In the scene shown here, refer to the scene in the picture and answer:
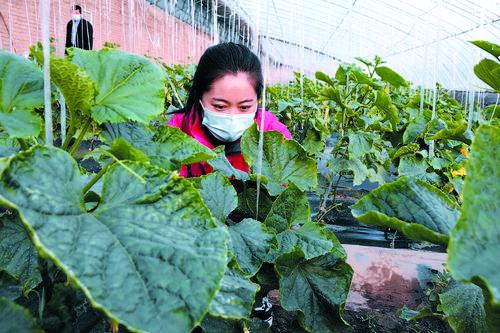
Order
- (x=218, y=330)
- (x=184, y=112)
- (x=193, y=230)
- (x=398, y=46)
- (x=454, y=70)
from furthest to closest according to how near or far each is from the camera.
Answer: (x=398, y=46) < (x=454, y=70) < (x=184, y=112) < (x=218, y=330) < (x=193, y=230)

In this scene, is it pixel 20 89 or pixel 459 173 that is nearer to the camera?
pixel 20 89

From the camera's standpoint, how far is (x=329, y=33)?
14930 mm

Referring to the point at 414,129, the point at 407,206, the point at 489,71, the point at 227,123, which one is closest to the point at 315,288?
the point at 407,206

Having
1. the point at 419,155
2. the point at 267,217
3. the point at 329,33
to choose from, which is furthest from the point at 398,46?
the point at 267,217

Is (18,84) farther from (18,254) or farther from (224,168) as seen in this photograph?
(224,168)

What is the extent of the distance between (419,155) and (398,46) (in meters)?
13.2

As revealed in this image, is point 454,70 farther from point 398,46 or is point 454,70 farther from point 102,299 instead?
point 102,299

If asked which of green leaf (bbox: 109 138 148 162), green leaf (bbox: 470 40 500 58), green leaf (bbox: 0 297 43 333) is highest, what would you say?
green leaf (bbox: 470 40 500 58)

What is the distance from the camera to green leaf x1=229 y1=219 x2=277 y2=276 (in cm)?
77

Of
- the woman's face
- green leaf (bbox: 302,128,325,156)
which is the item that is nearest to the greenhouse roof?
green leaf (bbox: 302,128,325,156)

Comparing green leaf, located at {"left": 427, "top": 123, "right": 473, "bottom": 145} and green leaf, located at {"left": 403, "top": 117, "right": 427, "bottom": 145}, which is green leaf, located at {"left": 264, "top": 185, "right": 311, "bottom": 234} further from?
green leaf, located at {"left": 403, "top": 117, "right": 427, "bottom": 145}

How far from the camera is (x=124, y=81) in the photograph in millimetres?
717

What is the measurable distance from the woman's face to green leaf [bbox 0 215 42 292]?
0.97 metres

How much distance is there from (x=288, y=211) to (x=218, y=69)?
3.06ft
